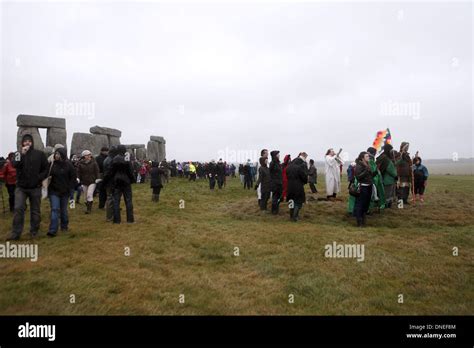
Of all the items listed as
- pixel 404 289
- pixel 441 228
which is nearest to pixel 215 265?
pixel 404 289

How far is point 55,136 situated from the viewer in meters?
24.3

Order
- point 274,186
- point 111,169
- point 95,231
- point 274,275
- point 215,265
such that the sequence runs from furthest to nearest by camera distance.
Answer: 1. point 274,186
2. point 111,169
3. point 95,231
4. point 215,265
5. point 274,275

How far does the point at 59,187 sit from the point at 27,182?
2.67ft

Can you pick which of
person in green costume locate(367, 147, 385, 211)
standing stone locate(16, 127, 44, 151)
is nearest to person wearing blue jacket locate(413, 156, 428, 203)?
person in green costume locate(367, 147, 385, 211)

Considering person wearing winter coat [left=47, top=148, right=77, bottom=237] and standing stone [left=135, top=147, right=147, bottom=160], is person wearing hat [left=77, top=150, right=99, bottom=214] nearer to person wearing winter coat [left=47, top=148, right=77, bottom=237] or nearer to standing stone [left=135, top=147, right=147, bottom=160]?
person wearing winter coat [left=47, top=148, right=77, bottom=237]

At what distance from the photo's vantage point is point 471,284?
5.77m

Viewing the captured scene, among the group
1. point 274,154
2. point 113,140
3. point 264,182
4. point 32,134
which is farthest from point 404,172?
point 113,140

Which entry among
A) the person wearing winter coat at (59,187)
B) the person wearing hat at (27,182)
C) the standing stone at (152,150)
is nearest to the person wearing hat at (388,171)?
the person wearing winter coat at (59,187)

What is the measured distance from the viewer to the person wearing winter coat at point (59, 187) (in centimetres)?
827

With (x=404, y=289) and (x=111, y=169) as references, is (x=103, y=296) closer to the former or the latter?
(x=404, y=289)

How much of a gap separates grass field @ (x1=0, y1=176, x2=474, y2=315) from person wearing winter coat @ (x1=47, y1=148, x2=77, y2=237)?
0.44 metres

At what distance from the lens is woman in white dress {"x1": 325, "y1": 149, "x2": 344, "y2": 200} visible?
13992 millimetres

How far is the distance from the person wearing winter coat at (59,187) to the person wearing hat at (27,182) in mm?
392
